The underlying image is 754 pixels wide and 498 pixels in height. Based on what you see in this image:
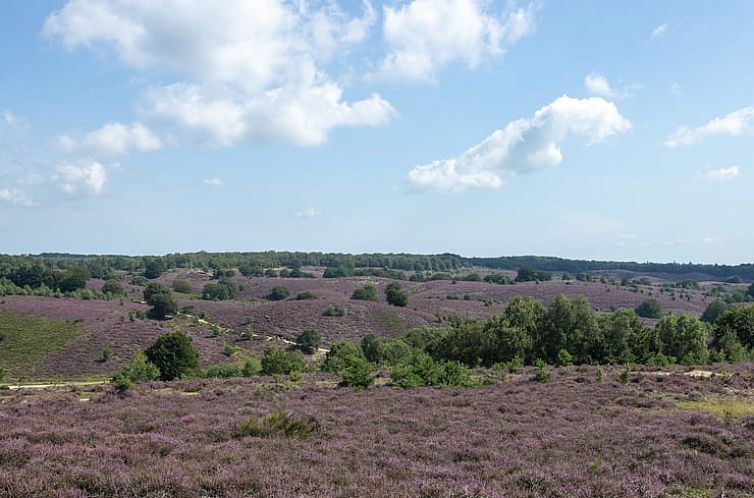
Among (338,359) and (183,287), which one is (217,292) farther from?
(338,359)

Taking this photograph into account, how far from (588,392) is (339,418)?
13.5m

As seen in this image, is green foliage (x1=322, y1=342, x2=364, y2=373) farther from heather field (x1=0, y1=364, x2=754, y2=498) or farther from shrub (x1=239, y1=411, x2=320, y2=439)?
shrub (x1=239, y1=411, x2=320, y2=439)

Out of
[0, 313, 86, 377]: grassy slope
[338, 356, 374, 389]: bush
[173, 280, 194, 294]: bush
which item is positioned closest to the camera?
[338, 356, 374, 389]: bush

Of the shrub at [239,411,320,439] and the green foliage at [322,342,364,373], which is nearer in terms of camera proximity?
the shrub at [239,411,320,439]

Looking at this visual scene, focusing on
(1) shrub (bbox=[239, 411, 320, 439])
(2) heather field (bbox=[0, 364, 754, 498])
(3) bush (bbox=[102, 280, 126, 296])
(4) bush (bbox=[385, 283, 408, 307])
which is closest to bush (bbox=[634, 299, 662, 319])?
(4) bush (bbox=[385, 283, 408, 307])

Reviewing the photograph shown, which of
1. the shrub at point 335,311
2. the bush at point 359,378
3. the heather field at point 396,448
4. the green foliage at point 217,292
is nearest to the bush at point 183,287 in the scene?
the green foliage at point 217,292

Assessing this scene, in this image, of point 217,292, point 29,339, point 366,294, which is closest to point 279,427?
point 29,339

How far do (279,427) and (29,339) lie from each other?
69181mm

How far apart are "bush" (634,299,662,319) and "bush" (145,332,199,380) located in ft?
292

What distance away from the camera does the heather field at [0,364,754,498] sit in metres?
9.17

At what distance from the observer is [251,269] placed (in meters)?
183

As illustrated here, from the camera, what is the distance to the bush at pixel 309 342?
265 ft

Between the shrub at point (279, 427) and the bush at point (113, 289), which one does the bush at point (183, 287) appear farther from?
the shrub at point (279, 427)

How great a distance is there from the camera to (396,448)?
12.9 m
